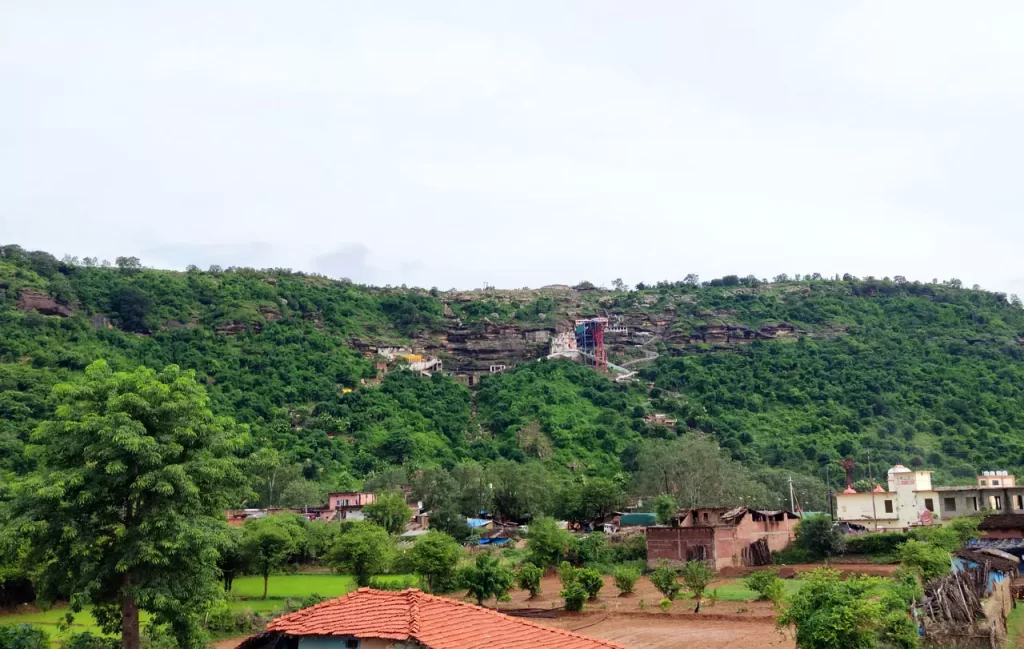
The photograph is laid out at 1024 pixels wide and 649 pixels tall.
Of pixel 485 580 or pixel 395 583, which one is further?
pixel 395 583

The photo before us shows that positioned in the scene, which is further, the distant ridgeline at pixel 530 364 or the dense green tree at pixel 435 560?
the distant ridgeline at pixel 530 364

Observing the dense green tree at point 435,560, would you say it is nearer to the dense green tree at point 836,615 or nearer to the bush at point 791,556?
the bush at point 791,556

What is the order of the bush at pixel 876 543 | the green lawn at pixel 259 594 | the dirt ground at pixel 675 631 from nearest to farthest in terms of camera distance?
the dirt ground at pixel 675 631
the green lawn at pixel 259 594
the bush at pixel 876 543

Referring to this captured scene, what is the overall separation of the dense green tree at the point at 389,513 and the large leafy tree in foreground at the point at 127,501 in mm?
34556

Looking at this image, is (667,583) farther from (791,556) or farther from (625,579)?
(791,556)

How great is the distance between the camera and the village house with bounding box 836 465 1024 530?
48562 mm

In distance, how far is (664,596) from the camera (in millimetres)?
39500

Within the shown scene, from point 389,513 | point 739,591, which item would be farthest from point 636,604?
point 389,513

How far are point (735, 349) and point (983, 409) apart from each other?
3337 centimetres

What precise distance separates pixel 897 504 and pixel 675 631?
26355 mm

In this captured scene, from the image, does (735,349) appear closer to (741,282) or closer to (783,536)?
(741,282)

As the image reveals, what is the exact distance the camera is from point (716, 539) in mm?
46250

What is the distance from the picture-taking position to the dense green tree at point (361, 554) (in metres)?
40.6

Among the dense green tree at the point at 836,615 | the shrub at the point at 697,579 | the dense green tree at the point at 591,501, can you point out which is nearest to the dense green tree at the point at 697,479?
the dense green tree at the point at 591,501
